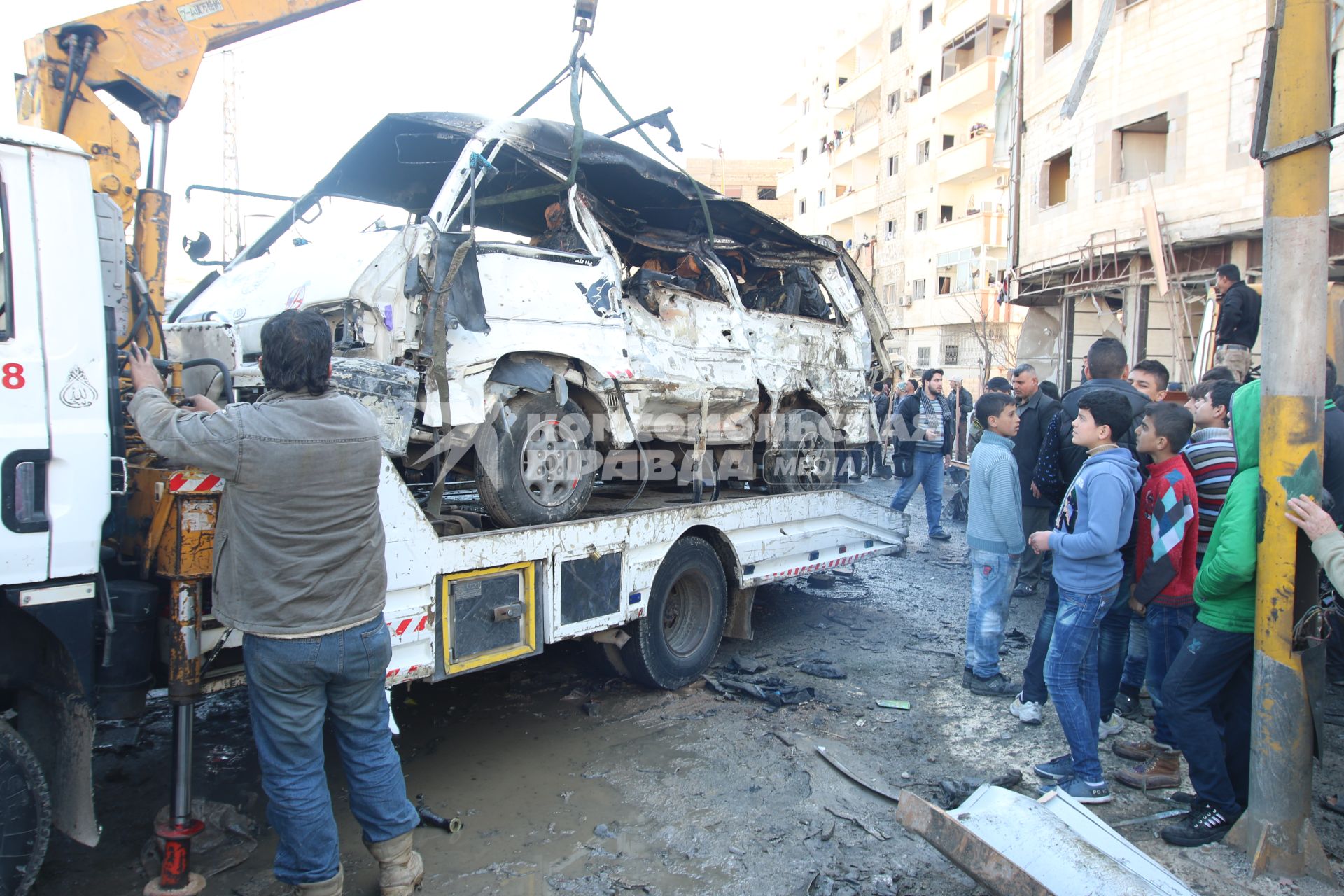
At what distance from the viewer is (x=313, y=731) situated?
8.56 ft

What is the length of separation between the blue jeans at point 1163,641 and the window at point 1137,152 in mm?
13613

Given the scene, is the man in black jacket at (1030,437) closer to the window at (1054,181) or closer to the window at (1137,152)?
the window at (1137,152)

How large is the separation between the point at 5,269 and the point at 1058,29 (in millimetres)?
19443

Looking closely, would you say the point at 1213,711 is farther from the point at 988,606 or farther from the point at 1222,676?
the point at 988,606

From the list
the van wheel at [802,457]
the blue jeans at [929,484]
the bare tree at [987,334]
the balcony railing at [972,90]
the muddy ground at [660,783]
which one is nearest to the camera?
the muddy ground at [660,783]

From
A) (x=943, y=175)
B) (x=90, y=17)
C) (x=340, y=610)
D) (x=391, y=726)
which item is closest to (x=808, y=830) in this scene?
(x=391, y=726)

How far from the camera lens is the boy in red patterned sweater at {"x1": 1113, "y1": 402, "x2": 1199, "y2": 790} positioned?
3.64 m

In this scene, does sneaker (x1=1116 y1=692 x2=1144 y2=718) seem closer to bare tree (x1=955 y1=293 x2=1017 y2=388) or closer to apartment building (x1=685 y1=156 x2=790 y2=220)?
bare tree (x1=955 y1=293 x2=1017 y2=388)

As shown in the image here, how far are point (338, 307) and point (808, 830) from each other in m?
2.92

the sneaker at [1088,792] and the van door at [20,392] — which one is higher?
the van door at [20,392]

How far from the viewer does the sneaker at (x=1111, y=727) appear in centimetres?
424

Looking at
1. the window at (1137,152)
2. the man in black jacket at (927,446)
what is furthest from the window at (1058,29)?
the man in black jacket at (927,446)

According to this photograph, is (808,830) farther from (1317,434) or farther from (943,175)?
(943,175)

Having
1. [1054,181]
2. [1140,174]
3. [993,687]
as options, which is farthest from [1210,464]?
[1054,181]
